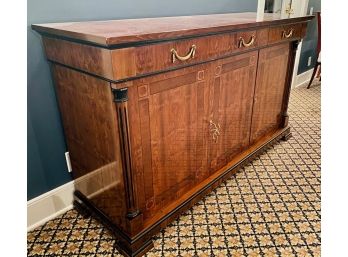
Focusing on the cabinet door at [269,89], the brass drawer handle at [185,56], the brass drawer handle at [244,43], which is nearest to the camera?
the brass drawer handle at [185,56]

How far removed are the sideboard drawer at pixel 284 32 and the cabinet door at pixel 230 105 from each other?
0.53 feet

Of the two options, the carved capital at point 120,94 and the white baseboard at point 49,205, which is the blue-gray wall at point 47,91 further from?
the carved capital at point 120,94

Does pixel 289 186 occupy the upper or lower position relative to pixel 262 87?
lower

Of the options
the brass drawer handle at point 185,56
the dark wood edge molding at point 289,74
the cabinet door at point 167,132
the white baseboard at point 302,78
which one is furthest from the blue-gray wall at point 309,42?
the brass drawer handle at point 185,56

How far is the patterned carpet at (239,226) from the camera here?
1305 millimetres

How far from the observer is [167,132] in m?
1.23

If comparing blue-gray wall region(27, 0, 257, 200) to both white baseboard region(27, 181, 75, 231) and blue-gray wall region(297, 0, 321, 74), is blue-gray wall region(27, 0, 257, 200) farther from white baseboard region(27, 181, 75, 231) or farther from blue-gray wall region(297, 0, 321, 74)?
blue-gray wall region(297, 0, 321, 74)

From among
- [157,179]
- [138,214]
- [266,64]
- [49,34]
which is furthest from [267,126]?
[49,34]

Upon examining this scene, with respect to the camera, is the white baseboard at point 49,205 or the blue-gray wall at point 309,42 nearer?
the white baseboard at point 49,205

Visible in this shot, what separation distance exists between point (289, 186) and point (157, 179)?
0.93 m

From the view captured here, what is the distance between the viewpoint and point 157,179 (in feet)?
4.18
